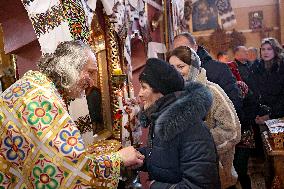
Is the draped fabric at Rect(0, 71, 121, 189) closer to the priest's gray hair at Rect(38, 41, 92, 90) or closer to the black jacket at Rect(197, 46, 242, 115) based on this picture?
the priest's gray hair at Rect(38, 41, 92, 90)

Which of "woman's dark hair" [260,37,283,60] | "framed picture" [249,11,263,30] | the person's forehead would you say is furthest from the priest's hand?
"framed picture" [249,11,263,30]

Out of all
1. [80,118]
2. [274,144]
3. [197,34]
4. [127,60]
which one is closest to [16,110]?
[80,118]

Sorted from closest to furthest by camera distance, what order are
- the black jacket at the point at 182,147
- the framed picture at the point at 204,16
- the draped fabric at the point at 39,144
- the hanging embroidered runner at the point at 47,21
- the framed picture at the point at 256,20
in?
the draped fabric at the point at 39,144 < the black jacket at the point at 182,147 < the hanging embroidered runner at the point at 47,21 < the framed picture at the point at 256,20 < the framed picture at the point at 204,16

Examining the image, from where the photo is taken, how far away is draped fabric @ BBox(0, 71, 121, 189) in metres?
1.70

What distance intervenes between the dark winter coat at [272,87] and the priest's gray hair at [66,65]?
Result: 3651mm

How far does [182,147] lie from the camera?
1936 mm

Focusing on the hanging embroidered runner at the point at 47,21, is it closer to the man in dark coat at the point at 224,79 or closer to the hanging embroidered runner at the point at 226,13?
the man in dark coat at the point at 224,79

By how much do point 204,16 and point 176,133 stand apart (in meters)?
13.3

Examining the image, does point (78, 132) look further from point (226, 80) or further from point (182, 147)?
point (226, 80)

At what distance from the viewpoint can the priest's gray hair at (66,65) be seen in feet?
6.40

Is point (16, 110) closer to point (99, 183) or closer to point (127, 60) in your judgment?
point (99, 183)

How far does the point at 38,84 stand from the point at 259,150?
16.8 ft

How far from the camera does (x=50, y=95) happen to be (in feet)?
5.91

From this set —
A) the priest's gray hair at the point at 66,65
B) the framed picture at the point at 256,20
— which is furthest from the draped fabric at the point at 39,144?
the framed picture at the point at 256,20
